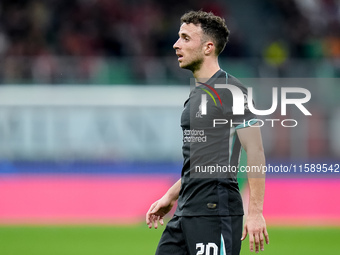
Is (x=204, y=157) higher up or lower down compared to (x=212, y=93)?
lower down

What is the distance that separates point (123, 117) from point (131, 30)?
323cm

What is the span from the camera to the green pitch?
10352 mm

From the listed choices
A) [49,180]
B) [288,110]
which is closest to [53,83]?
[49,180]

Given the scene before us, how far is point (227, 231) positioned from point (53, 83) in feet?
35.8

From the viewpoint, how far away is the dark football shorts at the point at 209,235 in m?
4.70

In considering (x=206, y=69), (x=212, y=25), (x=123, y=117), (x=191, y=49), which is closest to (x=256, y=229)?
(x=206, y=69)

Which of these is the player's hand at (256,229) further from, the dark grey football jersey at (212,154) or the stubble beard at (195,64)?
the stubble beard at (195,64)

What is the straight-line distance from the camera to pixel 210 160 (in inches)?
189

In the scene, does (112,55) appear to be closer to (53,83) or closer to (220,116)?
(53,83)

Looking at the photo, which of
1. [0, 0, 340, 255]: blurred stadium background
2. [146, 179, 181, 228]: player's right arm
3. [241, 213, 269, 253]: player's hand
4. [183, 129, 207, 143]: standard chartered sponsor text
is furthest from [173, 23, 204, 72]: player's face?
[0, 0, 340, 255]: blurred stadium background

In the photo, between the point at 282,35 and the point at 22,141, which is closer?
the point at 22,141

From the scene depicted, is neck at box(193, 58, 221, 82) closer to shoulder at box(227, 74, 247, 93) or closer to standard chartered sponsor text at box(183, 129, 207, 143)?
shoulder at box(227, 74, 247, 93)

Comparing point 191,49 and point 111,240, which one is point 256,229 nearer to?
point 191,49

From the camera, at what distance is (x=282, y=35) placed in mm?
18531
